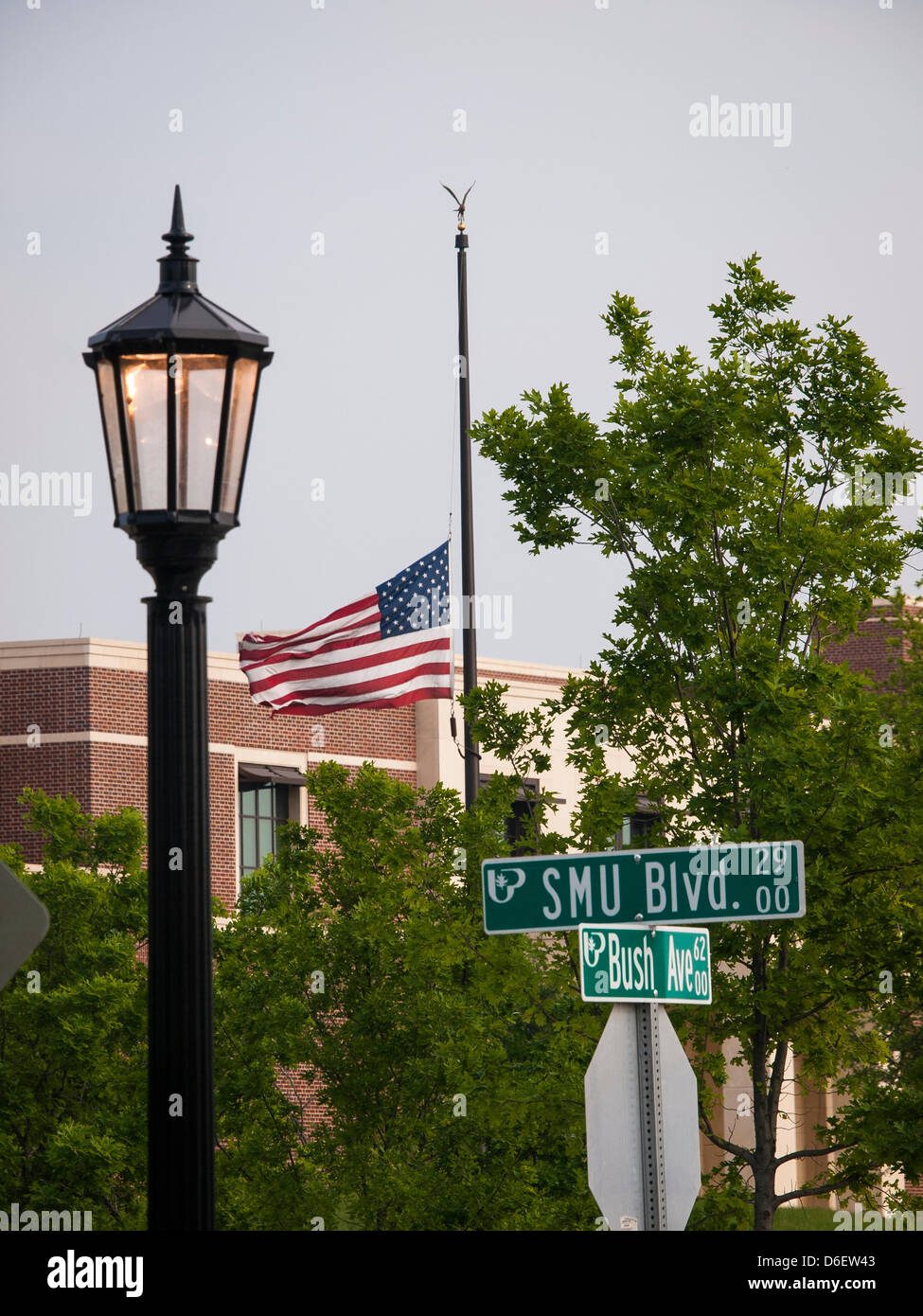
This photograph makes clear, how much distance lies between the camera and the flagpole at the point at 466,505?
22.3 metres

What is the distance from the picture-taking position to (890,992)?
43.5 ft

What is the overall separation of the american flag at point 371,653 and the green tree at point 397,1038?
187 inches

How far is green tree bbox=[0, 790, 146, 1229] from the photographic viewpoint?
20.3 m

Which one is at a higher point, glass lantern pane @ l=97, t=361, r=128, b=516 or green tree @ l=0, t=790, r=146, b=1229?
glass lantern pane @ l=97, t=361, r=128, b=516

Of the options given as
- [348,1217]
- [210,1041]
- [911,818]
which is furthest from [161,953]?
[348,1217]

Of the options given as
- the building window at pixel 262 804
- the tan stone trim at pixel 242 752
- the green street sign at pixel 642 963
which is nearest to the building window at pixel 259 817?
the building window at pixel 262 804

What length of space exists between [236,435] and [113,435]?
40 cm

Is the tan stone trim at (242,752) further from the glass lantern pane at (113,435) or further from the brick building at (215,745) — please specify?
the glass lantern pane at (113,435)

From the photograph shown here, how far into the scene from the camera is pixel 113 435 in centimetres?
626

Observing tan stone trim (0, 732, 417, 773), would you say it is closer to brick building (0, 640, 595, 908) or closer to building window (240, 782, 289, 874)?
brick building (0, 640, 595, 908)

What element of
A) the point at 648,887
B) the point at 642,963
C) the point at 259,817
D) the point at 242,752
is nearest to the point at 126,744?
the point at 242,752

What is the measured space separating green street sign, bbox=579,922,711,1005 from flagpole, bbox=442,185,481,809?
13.8m

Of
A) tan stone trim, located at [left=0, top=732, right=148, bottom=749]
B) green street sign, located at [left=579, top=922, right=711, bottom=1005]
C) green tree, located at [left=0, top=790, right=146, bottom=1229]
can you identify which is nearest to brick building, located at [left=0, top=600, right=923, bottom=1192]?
tan stone trim, located at [left=0, top=732, right=148, bottom=749]

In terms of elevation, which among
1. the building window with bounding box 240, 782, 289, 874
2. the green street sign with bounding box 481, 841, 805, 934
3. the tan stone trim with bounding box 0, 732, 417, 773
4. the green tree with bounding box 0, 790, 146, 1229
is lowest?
the green tree with bounding box 0, 790, 146, 1229
